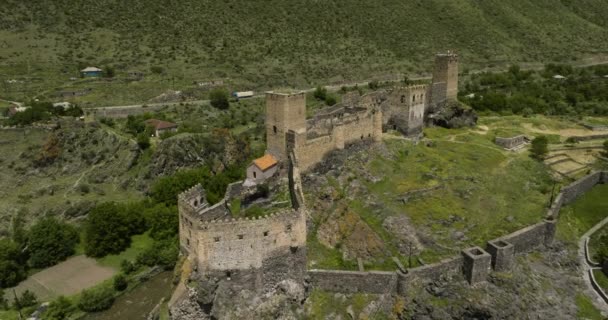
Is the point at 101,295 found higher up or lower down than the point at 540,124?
lower down

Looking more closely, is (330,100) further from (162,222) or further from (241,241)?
(241,241)

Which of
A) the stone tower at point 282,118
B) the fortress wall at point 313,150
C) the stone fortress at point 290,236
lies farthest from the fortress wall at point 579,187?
the stone tower at point 282,118

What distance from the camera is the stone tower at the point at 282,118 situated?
1282 inches

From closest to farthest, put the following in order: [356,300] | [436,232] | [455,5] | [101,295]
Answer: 1. [356,300]
2. [436,232]
3. [101,295]
4. [455,5]

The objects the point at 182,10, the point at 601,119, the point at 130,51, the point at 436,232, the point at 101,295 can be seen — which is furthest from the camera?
the point at 182,10

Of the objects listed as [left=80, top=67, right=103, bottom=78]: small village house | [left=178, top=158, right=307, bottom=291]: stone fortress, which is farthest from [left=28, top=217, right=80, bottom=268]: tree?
[left=80, top=67, right=103, bottom=78]: small village house

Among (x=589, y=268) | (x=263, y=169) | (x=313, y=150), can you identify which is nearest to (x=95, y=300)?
(x=263, y=169)

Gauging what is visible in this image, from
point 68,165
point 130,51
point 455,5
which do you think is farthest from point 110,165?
point 455,5

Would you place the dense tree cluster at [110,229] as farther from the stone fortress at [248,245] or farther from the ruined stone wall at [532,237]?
the ruined stone wall at [532,237]

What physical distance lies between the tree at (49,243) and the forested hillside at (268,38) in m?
35.7

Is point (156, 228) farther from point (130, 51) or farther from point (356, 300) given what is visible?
point (130, 51)

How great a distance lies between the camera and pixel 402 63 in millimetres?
85375

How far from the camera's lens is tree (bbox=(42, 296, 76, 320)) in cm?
3172

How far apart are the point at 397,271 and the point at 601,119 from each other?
41.3 metres
